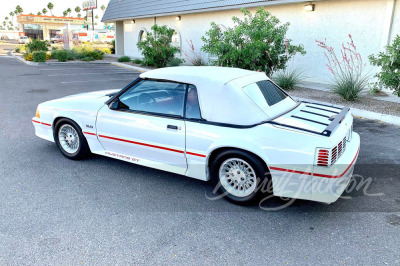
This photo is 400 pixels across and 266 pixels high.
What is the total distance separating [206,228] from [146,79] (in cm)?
220

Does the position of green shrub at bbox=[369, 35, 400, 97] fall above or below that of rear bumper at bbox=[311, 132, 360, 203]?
above

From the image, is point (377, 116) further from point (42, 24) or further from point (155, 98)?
point (42, 24)

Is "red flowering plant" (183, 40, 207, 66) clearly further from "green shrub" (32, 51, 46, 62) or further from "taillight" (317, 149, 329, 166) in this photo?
"taillight" (317, 149, 329, 166)

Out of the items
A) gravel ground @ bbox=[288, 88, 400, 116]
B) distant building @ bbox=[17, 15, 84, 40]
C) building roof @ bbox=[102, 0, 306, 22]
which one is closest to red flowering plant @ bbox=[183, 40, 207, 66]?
building roof @ bbox=[102, 0, 306, 22]

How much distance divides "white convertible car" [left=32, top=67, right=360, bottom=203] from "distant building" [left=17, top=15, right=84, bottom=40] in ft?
278

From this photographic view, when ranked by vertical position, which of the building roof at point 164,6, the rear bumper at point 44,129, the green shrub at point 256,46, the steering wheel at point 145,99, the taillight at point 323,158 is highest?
the building roof at point 164,6

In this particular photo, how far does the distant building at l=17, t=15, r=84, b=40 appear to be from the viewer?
3206 inches

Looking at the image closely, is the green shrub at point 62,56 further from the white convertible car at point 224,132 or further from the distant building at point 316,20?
the white convertible car at point 224,132

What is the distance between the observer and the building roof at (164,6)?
13.9m

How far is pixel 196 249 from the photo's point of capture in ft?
10.1

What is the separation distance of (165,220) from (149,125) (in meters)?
1.26

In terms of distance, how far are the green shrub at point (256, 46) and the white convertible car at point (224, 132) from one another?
20.4 feet

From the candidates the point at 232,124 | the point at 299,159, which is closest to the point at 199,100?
the point at 232,124

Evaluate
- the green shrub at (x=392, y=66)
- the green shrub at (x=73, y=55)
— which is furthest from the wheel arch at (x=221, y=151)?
the green shrub at (x=73, y=55)
